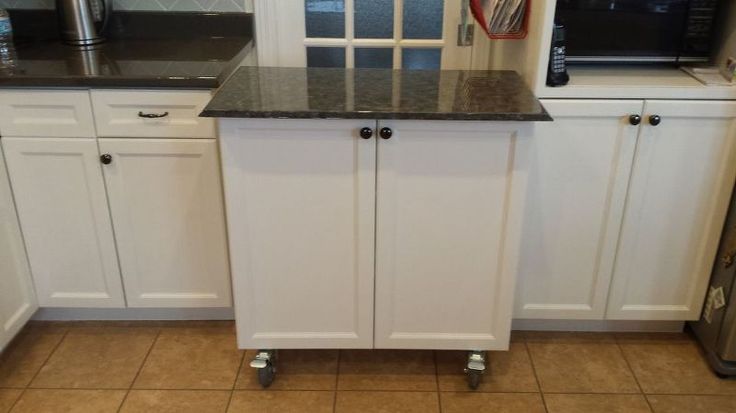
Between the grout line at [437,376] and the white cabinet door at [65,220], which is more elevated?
the white cabinet door at [65,220]

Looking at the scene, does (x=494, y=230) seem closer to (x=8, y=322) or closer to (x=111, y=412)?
(x=111, y=412)

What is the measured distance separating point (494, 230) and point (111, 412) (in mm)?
1188

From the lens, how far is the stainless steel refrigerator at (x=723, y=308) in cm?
189

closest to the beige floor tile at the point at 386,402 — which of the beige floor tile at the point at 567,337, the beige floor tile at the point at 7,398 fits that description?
the beige floor tile at the point at 567,337

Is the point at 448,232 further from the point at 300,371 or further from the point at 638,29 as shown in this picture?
the point at 638,29

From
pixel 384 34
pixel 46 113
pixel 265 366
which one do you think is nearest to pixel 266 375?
pixel 265 366

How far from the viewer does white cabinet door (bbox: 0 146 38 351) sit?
1.91 m

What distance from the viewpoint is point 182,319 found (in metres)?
2.23

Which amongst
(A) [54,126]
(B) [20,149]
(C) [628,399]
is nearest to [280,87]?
(A) [54,126]

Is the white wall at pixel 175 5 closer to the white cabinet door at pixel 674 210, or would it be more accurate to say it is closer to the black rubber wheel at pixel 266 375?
the black rubber wheel at pixel 266 375

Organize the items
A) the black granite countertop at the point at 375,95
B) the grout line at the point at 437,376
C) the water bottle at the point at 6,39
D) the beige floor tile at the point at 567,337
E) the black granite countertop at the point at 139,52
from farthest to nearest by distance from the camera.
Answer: the beige floor tile at the point at 567,337 → the water bottle at the point at 6,39 → the grout line at the point at 437,376 → the black granite countertop at the point at 139,52 → the black granite countertop at the point at 375,95

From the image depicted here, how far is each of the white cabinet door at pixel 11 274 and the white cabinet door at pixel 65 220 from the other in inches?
0.9

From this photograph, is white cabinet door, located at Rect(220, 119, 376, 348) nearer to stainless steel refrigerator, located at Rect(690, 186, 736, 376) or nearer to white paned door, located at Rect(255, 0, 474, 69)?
white paned door, located at Rect(255, 0, 474, 69)

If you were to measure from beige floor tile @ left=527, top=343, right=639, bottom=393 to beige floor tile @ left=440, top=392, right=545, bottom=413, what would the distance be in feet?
0.26
